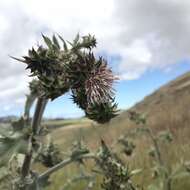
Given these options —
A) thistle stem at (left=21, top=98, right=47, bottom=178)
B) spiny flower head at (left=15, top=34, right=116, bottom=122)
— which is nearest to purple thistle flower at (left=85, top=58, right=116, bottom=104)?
spiny flower head at (left=15, top=34, right=116, bottom=122)

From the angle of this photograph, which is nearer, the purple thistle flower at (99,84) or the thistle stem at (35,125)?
the purple thistle flower at (99,84)

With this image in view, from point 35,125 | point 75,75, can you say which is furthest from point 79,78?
point 35,125

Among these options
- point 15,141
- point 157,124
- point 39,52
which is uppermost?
point 157,124

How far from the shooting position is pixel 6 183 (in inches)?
183

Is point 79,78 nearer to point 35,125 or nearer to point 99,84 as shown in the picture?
point 99,84

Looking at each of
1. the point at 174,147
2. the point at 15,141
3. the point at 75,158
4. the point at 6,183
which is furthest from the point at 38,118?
the point at 174,147

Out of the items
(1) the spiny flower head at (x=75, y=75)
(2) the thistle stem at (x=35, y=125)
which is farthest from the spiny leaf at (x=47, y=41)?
(2) the thistle stem at (x=35, y=125)

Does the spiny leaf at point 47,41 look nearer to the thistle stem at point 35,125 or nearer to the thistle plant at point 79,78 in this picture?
the thistle plant at point 79,78

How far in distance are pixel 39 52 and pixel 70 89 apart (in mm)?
298

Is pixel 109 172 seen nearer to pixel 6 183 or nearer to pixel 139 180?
pixel 6 183

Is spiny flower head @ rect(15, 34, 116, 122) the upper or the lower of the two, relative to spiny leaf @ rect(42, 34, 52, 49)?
lower

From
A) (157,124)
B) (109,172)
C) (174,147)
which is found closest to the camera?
(109,172)

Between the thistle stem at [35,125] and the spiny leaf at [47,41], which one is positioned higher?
the spiny leaf at [47,41]

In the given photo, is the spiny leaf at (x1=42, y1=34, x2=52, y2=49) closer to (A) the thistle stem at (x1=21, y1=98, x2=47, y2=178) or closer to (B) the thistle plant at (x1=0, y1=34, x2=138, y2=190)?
(B) the thistle plant at (x1=0, y1=34, x2=138, y2=190)
